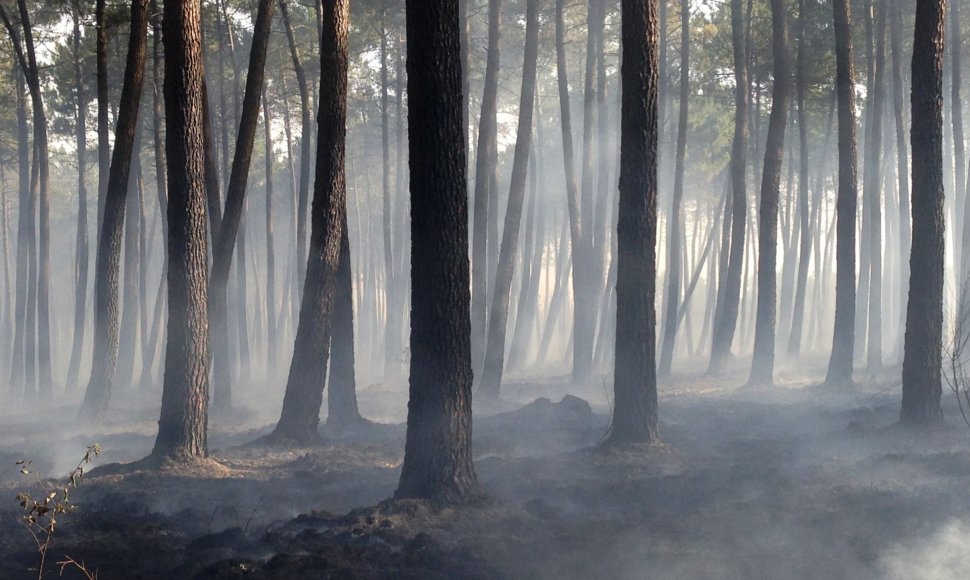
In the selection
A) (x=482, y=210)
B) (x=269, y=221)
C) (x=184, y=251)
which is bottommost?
(x=184, y=251)

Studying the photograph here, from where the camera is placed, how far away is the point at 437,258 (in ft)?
29.7

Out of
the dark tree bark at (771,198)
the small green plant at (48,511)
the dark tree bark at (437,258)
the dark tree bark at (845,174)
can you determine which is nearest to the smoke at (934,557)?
the dark tree bark at (437,258)

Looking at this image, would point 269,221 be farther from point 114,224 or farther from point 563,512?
point 563,512

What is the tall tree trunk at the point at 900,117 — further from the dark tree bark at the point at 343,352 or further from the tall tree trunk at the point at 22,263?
the tall tree trunk at the point at 22,263

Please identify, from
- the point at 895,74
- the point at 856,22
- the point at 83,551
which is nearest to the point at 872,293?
the point at 895,74

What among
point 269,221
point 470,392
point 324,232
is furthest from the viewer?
point 269,221

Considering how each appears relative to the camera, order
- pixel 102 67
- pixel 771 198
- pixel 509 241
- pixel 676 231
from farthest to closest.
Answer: pixel 676 231 → pixel 509 241 → pixel 771 198 → pixel 102 67

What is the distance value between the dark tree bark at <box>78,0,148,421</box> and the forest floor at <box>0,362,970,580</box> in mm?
3033

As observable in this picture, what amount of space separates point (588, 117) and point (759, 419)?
11.2 m

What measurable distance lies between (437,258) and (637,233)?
11.3 ft

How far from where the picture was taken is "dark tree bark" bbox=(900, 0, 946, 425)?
11.9m

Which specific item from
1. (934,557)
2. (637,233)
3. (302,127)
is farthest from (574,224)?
(934,557)

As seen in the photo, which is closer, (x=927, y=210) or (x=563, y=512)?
(x=563, y=512)

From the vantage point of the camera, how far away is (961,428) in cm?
1226
